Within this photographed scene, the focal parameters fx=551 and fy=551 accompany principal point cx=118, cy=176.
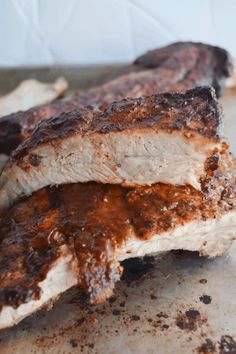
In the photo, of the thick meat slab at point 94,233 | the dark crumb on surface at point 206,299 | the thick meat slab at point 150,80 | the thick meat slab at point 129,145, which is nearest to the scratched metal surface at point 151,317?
the dark crumb on surface at point 206,299

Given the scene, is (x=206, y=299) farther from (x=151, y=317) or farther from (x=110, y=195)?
(x=110, y=195)

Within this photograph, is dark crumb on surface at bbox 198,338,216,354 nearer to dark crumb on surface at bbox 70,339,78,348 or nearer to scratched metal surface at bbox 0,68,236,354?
scratched metal surface at bbox 0,68,236,354

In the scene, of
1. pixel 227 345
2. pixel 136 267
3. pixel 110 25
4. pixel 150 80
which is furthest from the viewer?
pixel 110 25

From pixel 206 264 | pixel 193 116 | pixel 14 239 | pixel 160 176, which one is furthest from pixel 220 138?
pixel 14 239

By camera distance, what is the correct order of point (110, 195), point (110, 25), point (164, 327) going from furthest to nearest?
point (110, 25)
point (110, 195)
point (164, 327)

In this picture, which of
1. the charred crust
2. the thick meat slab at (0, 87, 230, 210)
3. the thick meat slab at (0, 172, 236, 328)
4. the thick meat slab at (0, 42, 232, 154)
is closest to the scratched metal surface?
the thick meat slab at (0, 172, 236, 328)

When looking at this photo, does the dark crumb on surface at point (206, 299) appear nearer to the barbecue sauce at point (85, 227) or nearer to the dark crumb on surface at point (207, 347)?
the dark crumb on surface at point (207, 347)

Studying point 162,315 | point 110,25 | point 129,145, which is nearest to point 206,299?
point 162,315
